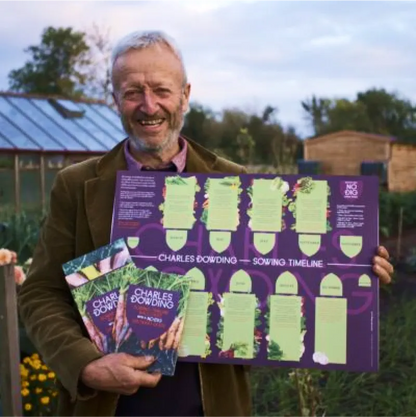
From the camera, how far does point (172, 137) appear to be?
1.96 metres

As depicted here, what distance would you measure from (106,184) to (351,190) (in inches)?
27.3

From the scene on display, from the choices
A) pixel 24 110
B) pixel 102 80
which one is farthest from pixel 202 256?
pixel 102 80

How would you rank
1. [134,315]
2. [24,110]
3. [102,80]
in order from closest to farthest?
[134,315]
[24,110]
[102,80]

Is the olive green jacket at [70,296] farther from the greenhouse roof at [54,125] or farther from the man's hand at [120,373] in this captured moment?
the greenhouse roof at [54,125]

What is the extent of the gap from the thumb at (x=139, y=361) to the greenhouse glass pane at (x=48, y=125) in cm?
1203

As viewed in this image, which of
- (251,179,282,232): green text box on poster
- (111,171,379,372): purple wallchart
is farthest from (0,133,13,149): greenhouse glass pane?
(251,179,282,232): green text box on poster

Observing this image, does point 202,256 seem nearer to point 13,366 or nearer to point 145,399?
point 145,399

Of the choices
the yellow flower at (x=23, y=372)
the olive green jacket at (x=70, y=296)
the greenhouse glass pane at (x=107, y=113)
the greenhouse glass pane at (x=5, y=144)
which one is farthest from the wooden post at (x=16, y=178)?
the olive green jacket at (x=70, y=296)

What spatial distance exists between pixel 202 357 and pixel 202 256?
0.87 ft

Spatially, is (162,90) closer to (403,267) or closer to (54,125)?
(403,267)

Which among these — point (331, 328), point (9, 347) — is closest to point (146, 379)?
point (331, 328)

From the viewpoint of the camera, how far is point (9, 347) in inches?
125

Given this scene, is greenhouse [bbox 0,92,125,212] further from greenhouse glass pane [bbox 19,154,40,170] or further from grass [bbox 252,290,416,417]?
grass [bbox 252,290,416,417]

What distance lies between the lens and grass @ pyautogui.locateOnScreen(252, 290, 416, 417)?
12.5ft
